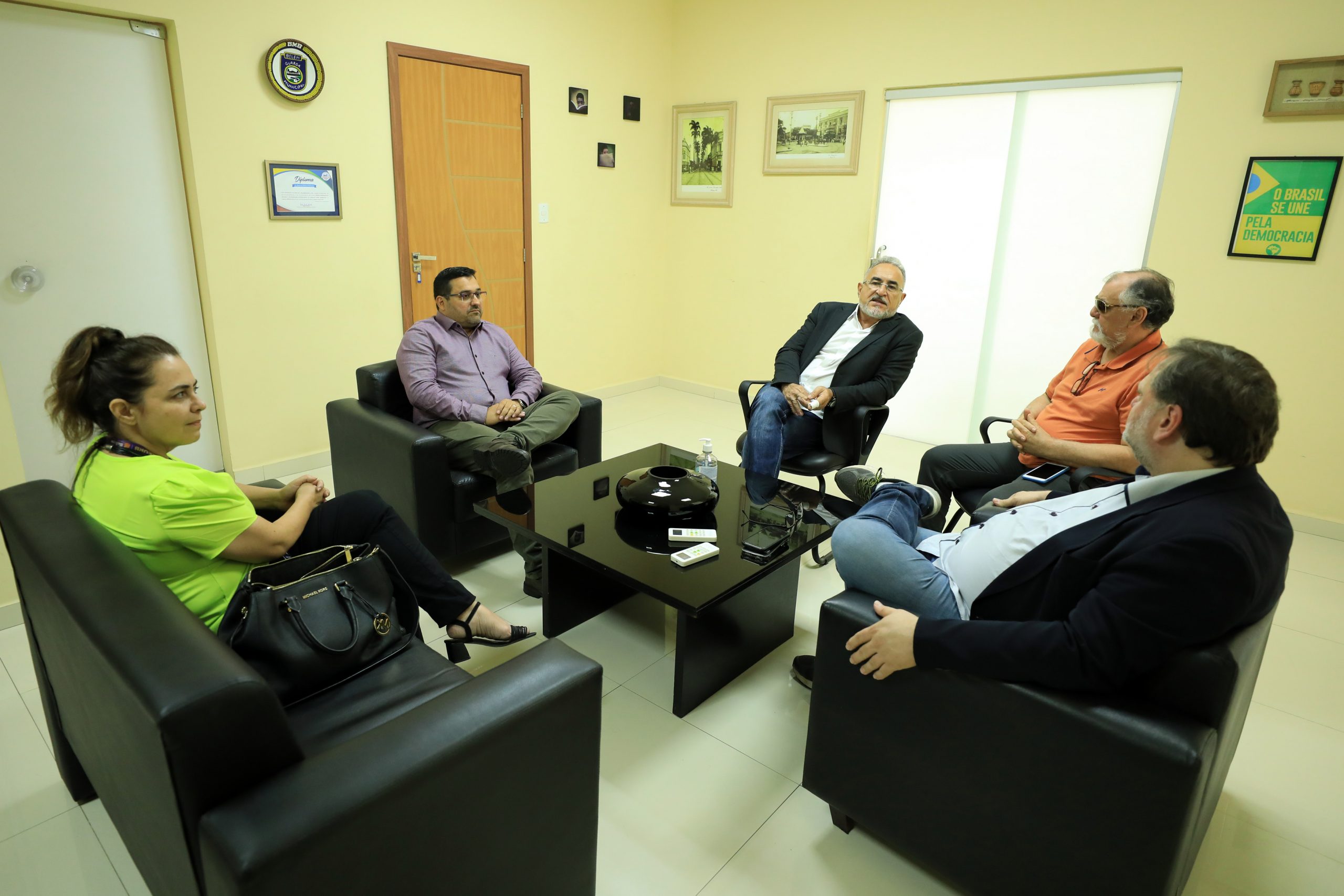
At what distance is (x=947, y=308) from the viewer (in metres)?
4.76

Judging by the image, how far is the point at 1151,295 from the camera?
259 centimetres

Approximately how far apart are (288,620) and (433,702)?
0.50 m

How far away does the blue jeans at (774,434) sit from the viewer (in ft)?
10.8

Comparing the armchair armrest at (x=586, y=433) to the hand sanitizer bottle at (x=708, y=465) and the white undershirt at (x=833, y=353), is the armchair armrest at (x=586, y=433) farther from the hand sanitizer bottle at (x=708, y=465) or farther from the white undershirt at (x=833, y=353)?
the white undershirt at (x=833, y=353)

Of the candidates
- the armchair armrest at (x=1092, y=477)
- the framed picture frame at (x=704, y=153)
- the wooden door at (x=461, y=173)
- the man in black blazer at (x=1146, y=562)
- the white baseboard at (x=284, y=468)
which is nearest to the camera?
the man in black blazer at (x=1146, y=562)

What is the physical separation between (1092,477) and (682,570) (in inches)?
56.1

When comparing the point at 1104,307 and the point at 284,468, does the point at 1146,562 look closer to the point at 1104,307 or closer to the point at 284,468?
the point at 1104,307

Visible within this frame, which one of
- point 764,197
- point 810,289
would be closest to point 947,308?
point 810,289

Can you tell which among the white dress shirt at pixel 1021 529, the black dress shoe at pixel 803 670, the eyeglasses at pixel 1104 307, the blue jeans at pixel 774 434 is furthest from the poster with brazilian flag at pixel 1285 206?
the black dress shoe at pixel 803 670

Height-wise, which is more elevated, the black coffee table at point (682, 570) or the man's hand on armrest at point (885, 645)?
the man's hand on armrest at point (885, 645)

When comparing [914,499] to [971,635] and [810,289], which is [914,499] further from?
[810,289]

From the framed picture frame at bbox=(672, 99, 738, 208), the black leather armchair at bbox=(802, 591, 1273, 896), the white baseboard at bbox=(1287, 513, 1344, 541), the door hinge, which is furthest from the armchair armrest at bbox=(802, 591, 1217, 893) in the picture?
the framed picture frame at bbox=(672, 99, 738, 208)

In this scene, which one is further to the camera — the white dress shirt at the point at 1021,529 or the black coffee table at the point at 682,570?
Answer: the black coffee table at the point at 682,570

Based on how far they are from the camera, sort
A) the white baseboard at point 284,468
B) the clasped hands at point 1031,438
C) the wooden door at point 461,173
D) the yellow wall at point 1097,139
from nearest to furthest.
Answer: the clasped hands at point 1031,438 < the yellow wall at point 1097,139 < the white baseboard at point 284,468 < the wooden door at point 461,173
